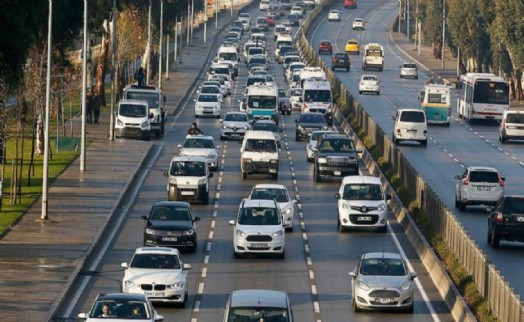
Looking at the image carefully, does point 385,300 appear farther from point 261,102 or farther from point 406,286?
point 261,102

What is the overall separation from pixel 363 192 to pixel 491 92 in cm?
4116

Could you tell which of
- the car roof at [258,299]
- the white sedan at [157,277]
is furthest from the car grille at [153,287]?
the car roof at [258,299]

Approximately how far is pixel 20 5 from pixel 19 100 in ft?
83.6

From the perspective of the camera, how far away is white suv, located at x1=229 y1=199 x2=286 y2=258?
46.3 m

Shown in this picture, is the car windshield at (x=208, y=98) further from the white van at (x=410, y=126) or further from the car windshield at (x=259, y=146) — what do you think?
the car windshield at (x=259, y=146)

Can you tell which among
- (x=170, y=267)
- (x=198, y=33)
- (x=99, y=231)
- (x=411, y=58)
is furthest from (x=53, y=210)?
(x=198, y=33)

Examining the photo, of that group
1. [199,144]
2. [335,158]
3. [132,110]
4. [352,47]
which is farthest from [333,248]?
[352,47]

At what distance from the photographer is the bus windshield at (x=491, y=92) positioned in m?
91.7

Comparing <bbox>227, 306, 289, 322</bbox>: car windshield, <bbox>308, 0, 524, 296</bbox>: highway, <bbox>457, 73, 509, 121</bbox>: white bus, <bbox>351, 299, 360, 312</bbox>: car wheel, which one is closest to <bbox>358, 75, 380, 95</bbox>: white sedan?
<bbox>308, 0, 524, 296</bbox>: highway

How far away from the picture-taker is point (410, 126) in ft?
262

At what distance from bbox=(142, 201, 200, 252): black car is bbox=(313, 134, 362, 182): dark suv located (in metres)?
18.1

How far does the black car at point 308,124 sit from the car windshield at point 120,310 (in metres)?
50.7

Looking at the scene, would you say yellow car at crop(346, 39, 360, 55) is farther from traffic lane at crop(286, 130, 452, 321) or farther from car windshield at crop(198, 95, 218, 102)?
traffic lane at crop(286, 130, 452, 321)

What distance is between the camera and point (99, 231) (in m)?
50.6
